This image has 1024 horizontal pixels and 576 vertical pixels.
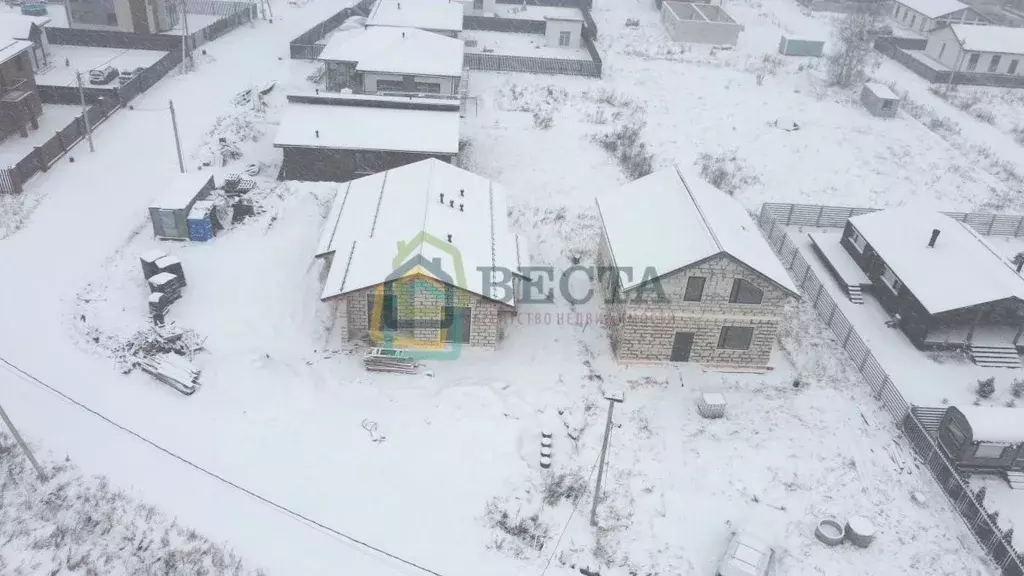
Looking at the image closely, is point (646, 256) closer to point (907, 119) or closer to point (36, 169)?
point (36, 169)

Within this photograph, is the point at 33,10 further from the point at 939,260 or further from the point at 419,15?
the point at 939,260

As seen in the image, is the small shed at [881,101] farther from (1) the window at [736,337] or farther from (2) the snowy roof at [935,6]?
(1) the window at [736,337]

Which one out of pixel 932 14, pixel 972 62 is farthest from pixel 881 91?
pixel 932 14

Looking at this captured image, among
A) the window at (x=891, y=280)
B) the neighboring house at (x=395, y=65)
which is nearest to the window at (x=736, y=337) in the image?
the window at (x=891, y=280)

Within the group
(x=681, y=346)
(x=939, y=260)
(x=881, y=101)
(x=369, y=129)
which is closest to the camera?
(x=681, y=346)

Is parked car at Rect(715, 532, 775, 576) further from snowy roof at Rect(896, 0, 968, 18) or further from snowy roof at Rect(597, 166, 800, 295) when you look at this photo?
snowy roof at Rect(896, 0, 968, 18)

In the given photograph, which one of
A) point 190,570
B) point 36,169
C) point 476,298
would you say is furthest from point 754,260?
point 36,169

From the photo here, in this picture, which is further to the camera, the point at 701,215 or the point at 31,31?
the point at 31,31
